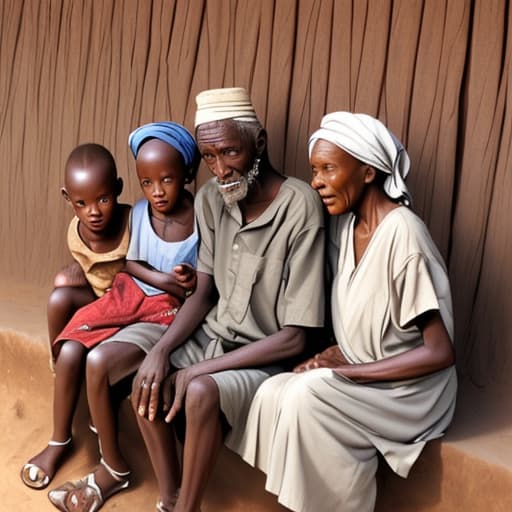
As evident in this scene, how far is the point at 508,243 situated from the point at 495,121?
1.62ft

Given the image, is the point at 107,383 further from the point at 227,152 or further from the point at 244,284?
the point at 227,152

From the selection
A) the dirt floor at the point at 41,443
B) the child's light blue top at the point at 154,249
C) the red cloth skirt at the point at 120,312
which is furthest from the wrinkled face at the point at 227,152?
the dirt floor at the point at 41,443

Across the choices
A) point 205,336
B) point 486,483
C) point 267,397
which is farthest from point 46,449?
point 486,483

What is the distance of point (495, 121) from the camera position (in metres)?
Result: 3.87

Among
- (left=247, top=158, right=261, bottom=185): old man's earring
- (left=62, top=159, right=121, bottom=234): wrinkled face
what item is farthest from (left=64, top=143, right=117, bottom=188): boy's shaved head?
(left=247, top=158, right=261, bottom=185): old man's earring

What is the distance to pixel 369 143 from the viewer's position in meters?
3.30

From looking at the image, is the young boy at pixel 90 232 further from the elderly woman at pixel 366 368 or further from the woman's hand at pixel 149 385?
the elderly woman at pixel 366 368

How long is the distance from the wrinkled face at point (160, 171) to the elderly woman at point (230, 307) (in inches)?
5.6

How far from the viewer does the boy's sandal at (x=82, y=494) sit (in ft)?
12.3

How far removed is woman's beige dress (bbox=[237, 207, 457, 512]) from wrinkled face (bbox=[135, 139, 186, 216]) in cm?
81

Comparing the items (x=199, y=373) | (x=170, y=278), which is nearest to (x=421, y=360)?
(x=199, y=373)

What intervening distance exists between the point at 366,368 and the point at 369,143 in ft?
2.55

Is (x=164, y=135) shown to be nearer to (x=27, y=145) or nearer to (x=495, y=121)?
(x=495, y=121)

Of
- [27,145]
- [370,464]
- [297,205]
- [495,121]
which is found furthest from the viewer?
[27,145]
